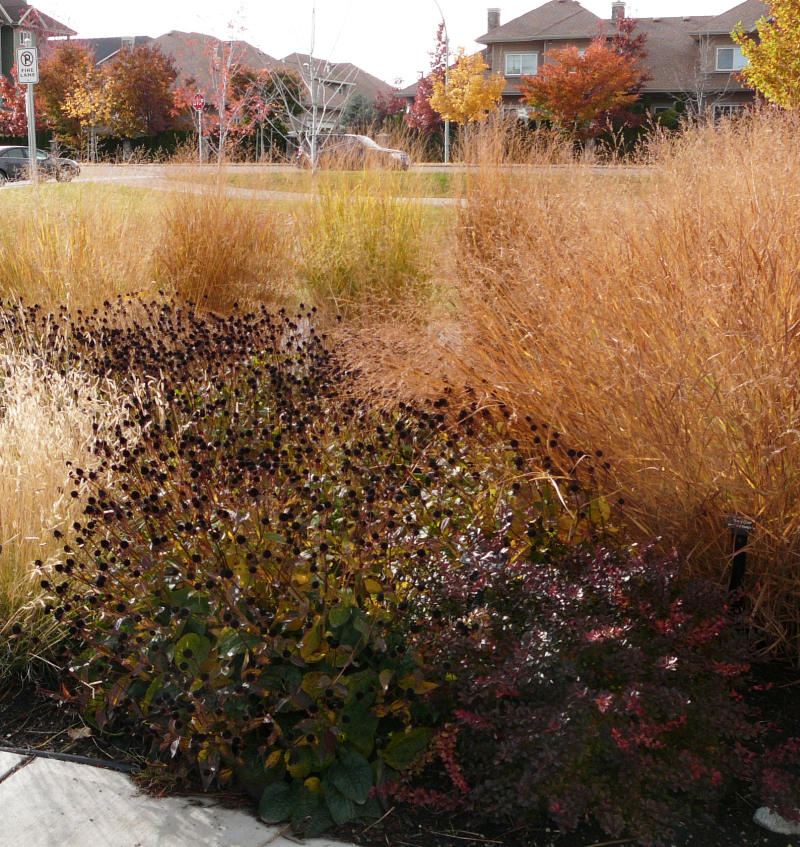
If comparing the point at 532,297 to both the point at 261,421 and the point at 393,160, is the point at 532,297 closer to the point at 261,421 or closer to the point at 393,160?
the point at 261,421

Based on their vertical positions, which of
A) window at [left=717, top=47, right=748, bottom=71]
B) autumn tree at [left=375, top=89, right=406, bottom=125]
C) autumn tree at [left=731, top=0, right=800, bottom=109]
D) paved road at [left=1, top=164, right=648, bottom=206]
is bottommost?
paved road at [left=1, top=164, right=648, bottom=206]

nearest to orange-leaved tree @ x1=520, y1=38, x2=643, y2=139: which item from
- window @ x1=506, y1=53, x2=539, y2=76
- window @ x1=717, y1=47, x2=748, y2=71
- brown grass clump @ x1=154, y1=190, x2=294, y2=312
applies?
window @ x1=717, y1=47, x2=748, y2=71

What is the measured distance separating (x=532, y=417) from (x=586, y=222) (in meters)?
1.31

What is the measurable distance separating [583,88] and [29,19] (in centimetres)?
2827

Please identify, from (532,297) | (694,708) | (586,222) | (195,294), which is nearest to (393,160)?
(195,294)

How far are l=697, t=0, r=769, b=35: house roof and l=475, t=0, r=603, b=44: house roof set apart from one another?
5525 millimetres

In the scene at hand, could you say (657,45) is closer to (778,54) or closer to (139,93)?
(139,93)

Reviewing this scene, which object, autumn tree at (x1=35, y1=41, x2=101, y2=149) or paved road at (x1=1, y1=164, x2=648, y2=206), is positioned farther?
autumn tree at (x1=35, y1=41, x2=101, y2=149)

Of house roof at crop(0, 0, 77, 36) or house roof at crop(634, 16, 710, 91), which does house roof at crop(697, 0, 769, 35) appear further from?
house roof at crop(0, 0, 77, 36)

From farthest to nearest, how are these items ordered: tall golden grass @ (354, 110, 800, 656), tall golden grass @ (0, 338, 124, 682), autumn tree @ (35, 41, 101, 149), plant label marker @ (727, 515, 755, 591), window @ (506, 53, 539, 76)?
window @ (506, 53, 539, 76), autumn tree @ (35, 41, 101, 149), tall golden grass @ (0, 338, 124, 682), tall golden grass @ (354, 110, 800, 656), plant label marker @ (727, 515, 755, 591)

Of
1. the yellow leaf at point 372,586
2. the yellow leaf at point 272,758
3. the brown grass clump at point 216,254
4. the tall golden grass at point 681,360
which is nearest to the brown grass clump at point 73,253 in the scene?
the brown grass clump at point 216,254

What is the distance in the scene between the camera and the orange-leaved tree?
112ft

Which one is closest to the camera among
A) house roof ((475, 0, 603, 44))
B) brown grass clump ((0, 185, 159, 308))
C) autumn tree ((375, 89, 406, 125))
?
brown grass clump ((0, 185, 159, 308))

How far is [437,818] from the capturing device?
2.37 metres
